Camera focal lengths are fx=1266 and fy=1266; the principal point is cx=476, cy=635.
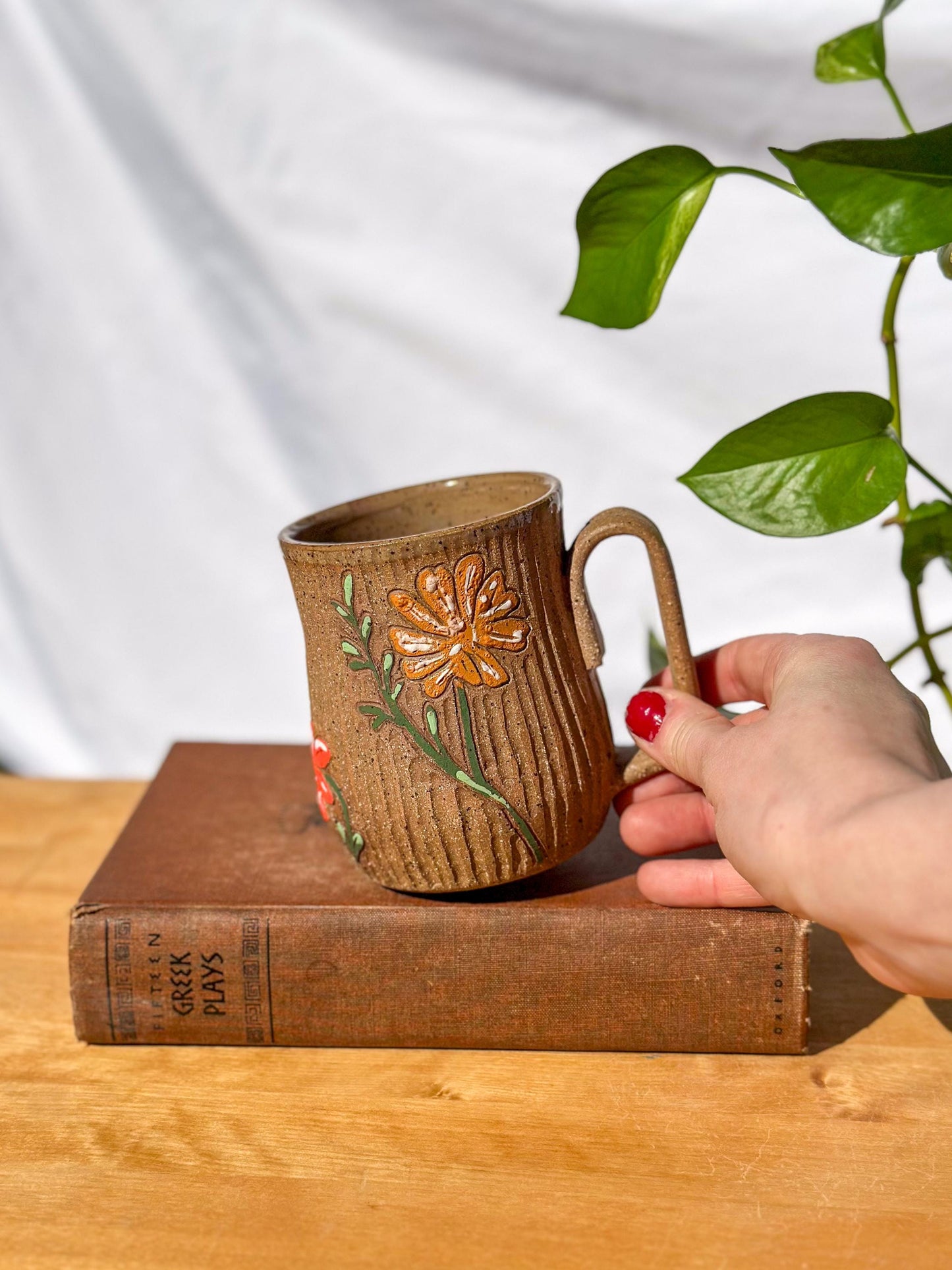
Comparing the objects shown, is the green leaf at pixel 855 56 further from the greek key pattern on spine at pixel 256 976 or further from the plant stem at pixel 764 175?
the greek key pattern on spine at pixel 256 976

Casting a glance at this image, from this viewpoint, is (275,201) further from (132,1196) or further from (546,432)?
(132,1196)

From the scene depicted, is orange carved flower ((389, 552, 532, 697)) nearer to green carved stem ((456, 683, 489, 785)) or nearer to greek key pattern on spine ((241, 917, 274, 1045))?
green carved stem ((456, 683, 489, 785))

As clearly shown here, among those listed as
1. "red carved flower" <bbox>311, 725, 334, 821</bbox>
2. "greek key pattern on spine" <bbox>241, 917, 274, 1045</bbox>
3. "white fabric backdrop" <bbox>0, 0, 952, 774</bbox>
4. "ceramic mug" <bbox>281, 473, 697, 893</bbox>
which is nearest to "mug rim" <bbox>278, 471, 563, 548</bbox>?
"ceramic mug" <bbox>281, 473, 697, 893</bbox>

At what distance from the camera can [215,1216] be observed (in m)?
0.60

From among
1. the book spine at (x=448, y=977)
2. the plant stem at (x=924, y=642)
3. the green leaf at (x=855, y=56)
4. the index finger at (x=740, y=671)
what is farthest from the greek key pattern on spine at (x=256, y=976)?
the green leaf at (x=855, y=56)

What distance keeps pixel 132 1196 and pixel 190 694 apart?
2.77ft

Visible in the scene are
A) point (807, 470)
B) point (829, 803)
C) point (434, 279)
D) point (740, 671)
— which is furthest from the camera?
point (434, 279)

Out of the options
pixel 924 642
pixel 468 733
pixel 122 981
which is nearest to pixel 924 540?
pixel 924 642

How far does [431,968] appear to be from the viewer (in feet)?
2.36

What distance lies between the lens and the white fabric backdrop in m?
1.14

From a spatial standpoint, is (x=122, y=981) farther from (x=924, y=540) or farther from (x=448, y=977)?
(x=924, y=540)

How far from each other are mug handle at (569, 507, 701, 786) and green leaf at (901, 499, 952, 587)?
0.45 feet

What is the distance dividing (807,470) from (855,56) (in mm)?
283

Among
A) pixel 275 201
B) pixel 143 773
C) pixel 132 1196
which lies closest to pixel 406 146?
pixel 275 201
